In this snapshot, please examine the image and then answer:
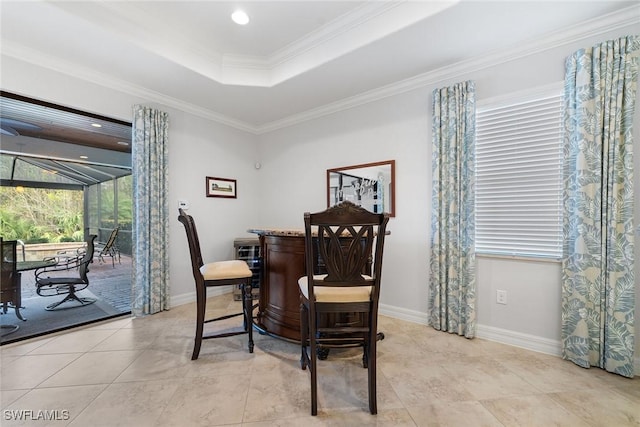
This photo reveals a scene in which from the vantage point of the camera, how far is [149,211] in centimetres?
297

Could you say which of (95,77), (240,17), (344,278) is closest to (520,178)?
(344,278)

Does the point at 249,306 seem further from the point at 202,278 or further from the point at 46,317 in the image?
the point at 46,317

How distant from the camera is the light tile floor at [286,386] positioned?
1.45 meters

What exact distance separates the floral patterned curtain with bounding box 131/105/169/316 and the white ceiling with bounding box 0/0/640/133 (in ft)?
1.51

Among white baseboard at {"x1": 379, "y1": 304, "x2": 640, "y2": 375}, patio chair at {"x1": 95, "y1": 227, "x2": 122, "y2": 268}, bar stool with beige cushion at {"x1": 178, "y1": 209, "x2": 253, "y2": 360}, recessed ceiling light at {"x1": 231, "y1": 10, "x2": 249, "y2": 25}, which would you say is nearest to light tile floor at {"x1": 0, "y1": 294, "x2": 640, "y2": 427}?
white baseboard at {"x1": 379, "y1": 304, "x2": 640, "y2": 375}

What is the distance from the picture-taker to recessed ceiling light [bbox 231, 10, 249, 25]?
84.6 inches

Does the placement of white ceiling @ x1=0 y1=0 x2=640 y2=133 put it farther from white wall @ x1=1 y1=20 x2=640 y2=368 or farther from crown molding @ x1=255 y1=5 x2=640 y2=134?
white wall @ x1=1 y1=20 x2=640 y2=368

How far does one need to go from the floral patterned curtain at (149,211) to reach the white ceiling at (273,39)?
460mm

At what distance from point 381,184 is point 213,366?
2447 mm

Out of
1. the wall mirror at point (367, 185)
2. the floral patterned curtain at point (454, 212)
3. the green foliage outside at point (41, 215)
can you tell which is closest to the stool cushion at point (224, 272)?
the wall mirror at point (367, 185)

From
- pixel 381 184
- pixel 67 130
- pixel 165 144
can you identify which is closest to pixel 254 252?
pixel 165 144

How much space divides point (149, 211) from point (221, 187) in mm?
1080

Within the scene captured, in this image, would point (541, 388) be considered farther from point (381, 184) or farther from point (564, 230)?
point (381, 184)

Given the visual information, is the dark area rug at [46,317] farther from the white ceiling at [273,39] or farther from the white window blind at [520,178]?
the white window blind at [520,178]
